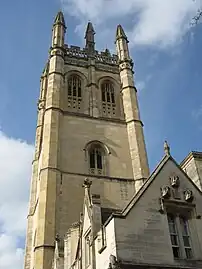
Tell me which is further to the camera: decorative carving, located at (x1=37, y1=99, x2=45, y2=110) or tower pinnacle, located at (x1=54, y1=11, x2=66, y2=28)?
tower pinnacle, located at (x1=54, y1=11, x2=66, y2=28)

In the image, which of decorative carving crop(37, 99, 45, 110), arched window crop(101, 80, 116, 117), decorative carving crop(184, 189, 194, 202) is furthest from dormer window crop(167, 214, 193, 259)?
decorative carving crop(37, 99, 45, 110)

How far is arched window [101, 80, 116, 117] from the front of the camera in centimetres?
3396

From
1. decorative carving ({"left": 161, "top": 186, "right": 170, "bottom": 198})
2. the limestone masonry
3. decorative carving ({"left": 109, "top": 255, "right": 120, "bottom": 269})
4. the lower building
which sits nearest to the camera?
decorative carving ({"left": 109, "top": 255, "right": 120, "bottom": 269})

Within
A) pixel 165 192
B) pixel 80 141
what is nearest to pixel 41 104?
pixel 80 141

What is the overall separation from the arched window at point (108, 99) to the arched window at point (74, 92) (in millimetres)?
2206

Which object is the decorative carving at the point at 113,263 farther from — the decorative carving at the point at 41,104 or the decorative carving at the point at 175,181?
the decorative carving at the point at 41,104

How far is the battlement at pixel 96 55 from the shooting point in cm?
3850

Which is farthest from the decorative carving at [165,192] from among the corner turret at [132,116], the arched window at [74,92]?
the arched window at [74,92]

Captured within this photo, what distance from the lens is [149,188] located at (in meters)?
13.6

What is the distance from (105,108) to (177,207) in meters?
21.3

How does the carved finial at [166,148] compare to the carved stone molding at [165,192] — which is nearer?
the carved stone molding at [165,192]

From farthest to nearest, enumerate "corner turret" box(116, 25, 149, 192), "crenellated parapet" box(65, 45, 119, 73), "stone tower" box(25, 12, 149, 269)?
"crenellated parapet" box(65, 45, 119, 73)
"corner turret" box(116, 25, 149, 192)
"stone tower" box(25, 12, 149, 269)

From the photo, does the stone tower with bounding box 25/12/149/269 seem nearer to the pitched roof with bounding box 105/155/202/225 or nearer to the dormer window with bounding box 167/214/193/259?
the pitched roof with bounding box 105/155/202/225

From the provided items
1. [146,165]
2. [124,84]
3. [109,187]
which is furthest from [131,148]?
[124,84]
